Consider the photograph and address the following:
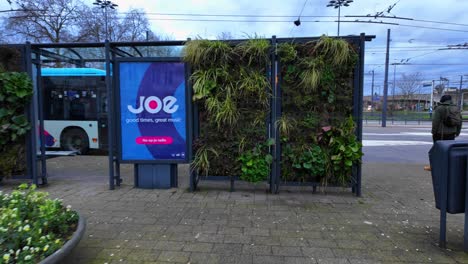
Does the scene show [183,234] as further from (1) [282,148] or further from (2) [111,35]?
(2) [111,35]

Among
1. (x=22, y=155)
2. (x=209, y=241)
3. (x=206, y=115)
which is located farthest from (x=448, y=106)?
(x=22, y=155)

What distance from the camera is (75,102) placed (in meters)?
9.58

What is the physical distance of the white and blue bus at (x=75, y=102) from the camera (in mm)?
9508

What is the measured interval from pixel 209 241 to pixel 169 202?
5.17 ft

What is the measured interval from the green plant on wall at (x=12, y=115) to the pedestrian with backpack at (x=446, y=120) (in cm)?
845

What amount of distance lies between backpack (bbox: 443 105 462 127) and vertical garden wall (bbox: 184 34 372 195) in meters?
3.12

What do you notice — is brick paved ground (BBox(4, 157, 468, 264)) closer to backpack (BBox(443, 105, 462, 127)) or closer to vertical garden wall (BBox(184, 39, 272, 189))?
vertical garden wall (BBox(184, 39, 272, 189))

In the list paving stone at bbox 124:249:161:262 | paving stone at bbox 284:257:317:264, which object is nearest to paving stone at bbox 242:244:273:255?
paving stone at bbox 284:257:317:264

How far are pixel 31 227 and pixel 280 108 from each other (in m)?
3.71

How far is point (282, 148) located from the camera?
196 inches

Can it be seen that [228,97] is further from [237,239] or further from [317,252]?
[317,252]

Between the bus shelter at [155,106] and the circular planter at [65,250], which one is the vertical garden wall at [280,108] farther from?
the circular planter at [65,250]

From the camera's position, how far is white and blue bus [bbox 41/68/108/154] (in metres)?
9.51

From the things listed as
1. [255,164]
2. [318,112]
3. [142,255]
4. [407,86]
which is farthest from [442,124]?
[407,86]
